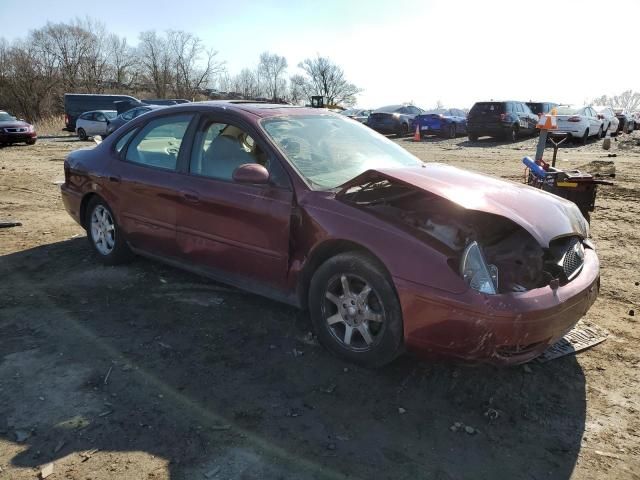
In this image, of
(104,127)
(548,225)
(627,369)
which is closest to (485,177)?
(548,225)

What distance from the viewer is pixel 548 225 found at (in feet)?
9.86

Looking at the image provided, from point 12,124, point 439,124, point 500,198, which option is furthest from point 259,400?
point 439,124

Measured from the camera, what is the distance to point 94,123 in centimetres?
2539

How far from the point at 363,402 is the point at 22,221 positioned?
238 inches

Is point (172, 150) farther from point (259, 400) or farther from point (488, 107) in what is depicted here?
point (488, 107)

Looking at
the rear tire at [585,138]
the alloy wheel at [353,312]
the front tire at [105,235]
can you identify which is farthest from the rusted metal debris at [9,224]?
the rear tire at [585,138]

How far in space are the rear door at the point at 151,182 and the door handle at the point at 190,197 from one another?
80 millimetres

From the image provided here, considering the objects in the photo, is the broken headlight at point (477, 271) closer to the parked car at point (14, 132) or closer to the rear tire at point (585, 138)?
the rear tire at point (585, 138)

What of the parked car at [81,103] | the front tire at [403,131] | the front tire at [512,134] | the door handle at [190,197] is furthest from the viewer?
the parked car at [81,103]

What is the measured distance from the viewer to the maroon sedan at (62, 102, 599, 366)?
8.89ft

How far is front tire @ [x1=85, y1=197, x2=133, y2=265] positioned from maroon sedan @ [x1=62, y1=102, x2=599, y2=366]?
0.27 metres

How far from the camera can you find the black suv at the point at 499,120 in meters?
20.6

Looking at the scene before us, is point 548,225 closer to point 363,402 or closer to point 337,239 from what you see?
point 337,239

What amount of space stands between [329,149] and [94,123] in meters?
24.9
